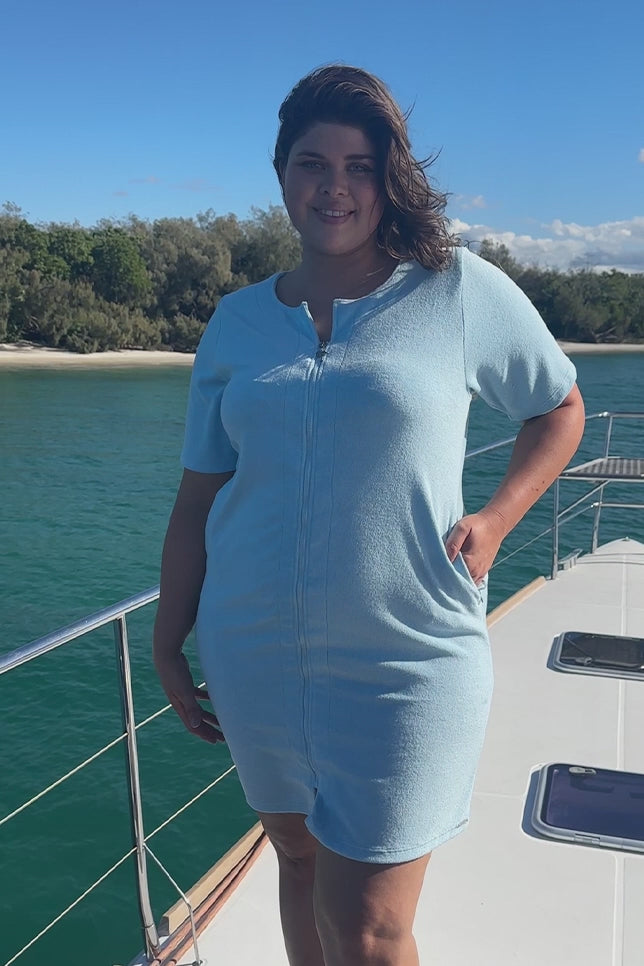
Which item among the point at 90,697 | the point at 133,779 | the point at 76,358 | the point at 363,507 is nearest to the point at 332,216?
the point at 363,507

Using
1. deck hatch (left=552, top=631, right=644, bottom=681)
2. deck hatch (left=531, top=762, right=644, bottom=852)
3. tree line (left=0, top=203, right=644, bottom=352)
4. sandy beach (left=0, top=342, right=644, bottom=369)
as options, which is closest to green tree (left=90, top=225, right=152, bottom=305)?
tree line (left=0, top=203, right=644, bottom=352)

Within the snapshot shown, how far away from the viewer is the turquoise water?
3.86m

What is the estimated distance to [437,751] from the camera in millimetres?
1092

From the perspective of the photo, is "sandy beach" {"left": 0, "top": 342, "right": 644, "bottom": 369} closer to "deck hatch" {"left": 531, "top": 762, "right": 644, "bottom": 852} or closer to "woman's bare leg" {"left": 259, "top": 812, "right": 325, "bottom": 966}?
"deck hatch" {"left": 531, "top": 762, "right": 644, "bottom": 852}

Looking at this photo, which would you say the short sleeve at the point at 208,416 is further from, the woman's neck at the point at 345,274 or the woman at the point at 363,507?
the woman's neck at the point at 345,274

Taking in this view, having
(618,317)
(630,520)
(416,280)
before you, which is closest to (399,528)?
(416,280)

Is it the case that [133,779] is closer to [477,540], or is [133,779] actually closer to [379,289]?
[477,540]

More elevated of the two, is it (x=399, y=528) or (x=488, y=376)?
(x=488, y=376)

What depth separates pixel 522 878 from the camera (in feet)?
6.37

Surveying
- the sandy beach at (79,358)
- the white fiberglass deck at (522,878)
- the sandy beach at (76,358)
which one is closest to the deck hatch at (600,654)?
the white fiberglass deck at (522,878)

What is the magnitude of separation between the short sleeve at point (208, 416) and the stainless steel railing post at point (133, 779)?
1.61 ft

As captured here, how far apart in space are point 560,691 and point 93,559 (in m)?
7.41

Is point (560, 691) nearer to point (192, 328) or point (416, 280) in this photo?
point (416, 280)

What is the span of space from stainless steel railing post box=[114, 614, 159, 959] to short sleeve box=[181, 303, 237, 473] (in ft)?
1.61
